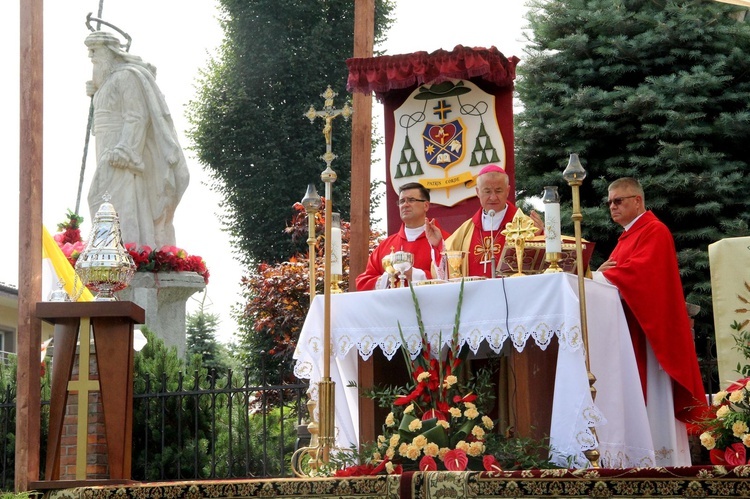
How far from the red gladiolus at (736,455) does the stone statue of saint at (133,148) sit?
9.87 metres

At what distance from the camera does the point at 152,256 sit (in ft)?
43.7

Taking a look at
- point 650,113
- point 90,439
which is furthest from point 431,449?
point 650,113

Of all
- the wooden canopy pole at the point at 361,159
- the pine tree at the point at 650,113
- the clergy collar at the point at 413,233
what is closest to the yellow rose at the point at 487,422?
the clergy collar at the point at 413,233

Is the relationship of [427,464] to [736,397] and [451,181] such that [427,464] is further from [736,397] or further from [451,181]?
[451,181]

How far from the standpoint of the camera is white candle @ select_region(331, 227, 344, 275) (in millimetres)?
7691

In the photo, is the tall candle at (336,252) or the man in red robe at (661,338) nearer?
the man in red robe at (661,338)

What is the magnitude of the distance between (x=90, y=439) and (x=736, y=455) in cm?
443

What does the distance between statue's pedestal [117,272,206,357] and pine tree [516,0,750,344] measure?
165 inches

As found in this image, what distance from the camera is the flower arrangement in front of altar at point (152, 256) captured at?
12953 mm

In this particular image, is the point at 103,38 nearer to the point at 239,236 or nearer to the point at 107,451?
the point at 107,451

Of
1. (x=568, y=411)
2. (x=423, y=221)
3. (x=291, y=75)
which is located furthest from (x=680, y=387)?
(x=291, y=75)

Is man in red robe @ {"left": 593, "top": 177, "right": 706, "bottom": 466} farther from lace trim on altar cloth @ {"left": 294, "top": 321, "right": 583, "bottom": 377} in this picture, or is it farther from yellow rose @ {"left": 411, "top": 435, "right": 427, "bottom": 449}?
yellow rose @ {"left": 411, "top": 435, "right": 427, "bottom": 449}

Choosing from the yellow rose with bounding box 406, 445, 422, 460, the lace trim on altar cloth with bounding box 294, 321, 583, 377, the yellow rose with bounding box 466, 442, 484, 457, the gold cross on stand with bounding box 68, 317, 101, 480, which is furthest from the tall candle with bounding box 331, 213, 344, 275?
the yellow rose with bounding box 466, 442, 484, 457

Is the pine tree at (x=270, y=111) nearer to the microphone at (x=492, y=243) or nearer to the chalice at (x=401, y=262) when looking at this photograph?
the microphone at (x=492, y=243)
